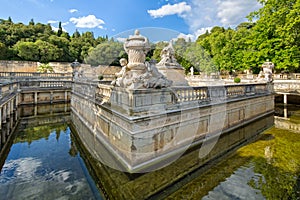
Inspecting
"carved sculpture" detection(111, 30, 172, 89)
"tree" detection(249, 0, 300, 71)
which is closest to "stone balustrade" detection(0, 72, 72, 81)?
"carved sculpture" detection(111, 30, 172, 89)

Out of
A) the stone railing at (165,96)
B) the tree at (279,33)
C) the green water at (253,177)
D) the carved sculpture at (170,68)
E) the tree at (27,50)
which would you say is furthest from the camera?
the tree at (27,50)

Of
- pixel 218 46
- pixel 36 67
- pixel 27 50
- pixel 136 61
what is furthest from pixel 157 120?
pixel 27 50

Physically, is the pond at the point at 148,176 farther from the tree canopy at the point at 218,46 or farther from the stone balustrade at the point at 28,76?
the stone balustrade at the point at 28,76

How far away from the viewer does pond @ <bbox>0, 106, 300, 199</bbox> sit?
3715 millimetres

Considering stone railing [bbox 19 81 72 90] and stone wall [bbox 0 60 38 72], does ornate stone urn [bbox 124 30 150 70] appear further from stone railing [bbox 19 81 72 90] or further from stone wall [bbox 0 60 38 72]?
stone wall [bbox 0 60 38 72]

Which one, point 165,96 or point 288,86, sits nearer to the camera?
point 165,96

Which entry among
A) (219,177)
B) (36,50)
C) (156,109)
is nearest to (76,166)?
(156,109)

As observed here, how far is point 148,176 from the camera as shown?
4.26 metres

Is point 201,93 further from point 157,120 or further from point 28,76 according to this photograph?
point 28,76

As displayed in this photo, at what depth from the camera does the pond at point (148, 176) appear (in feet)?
12.2

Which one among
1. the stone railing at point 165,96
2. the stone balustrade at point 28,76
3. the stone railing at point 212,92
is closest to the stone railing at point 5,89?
the stone railing at point 165,96

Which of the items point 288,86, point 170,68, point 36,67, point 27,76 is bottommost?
point 288,86

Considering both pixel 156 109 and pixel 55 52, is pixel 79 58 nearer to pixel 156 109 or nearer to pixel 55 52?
pixel 55 52

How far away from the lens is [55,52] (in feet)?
133
